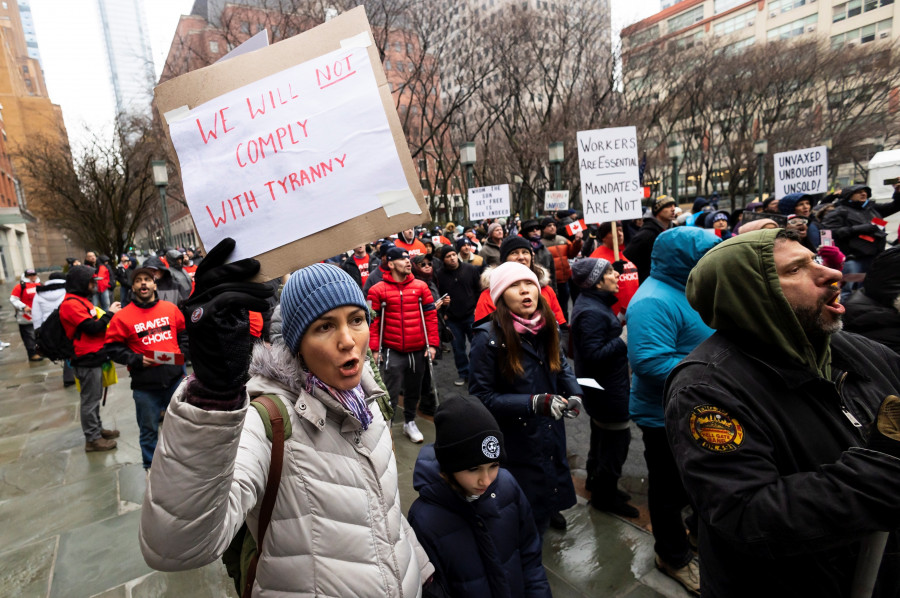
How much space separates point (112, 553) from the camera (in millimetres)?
3479

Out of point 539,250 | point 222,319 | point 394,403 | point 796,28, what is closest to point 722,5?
point 796,28

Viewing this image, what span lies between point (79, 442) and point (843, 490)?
713 cm

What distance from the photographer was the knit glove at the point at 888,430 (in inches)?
46.9

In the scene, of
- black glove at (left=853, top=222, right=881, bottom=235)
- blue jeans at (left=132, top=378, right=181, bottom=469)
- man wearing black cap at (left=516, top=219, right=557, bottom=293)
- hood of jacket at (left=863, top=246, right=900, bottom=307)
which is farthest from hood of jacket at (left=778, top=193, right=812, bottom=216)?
blue jeans at (left=132, top=378, right=181, bottom=469)

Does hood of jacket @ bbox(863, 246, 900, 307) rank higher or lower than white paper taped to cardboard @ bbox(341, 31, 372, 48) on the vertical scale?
lower

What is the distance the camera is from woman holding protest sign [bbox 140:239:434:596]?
3.28 ft

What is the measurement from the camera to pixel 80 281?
16.4ft

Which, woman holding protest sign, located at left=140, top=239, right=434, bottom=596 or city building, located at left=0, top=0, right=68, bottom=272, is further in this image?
city building, located at left=0, top=0, right=68, bottom=272

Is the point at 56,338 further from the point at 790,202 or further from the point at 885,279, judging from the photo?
the point at 790,202

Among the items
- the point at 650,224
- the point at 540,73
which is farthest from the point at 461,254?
the point at 540,73

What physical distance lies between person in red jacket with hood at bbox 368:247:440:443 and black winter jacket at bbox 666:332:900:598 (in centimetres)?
369

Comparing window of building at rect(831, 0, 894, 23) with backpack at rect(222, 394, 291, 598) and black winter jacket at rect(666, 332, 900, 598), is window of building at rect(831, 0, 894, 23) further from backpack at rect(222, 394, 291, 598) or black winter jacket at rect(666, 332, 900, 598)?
backpack at rect(222, 394, 291, 598)

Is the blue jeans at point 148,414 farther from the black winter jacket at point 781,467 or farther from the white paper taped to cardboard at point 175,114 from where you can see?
the black winter jacket at point 781,467

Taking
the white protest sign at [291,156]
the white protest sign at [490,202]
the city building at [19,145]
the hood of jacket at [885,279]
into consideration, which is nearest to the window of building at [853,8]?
the white protest sign at [490,202]
